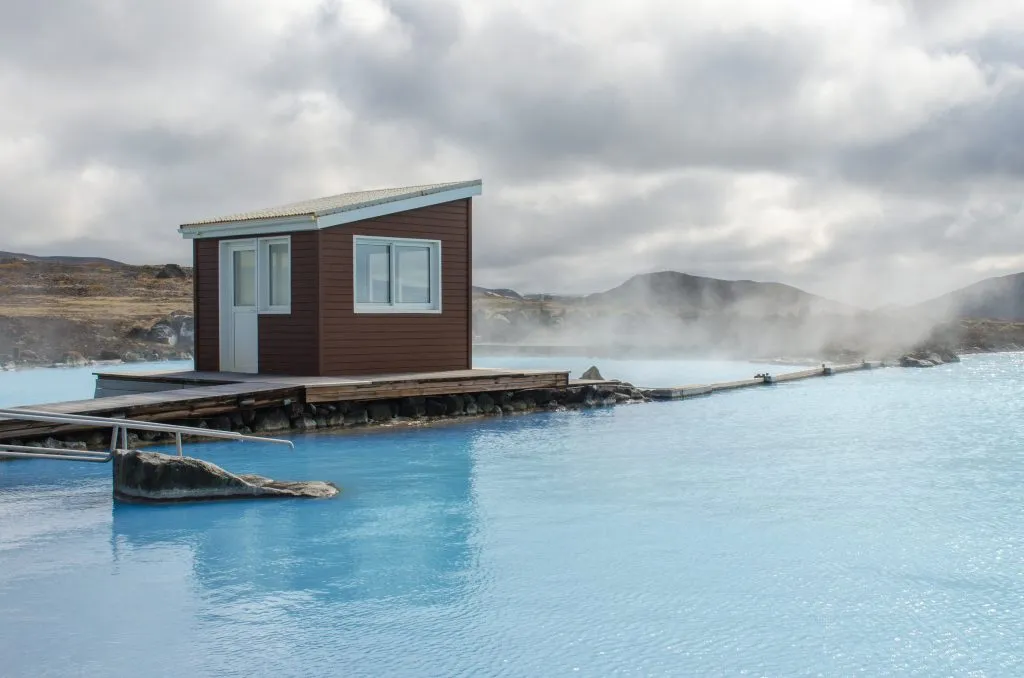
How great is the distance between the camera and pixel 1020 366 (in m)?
34.1

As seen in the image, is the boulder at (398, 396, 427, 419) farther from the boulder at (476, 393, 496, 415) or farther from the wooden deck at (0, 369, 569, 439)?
the boulder at (476, 393, 496, 415)

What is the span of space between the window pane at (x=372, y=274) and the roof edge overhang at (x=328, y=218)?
1.69 feet

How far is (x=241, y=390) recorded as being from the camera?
37.7 feet

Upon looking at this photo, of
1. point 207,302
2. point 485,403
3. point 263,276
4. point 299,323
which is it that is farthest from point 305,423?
point 207,302

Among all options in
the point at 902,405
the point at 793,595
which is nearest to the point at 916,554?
the point at 793,595

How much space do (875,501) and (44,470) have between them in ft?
26.6

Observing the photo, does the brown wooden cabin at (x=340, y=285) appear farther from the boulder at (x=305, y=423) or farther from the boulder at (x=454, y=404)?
the boulder at (x=305, y=423)

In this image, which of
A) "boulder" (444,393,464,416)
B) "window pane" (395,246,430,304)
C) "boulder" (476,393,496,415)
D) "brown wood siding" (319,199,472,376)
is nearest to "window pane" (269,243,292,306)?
"brown wood siding" (319,199,472,376)

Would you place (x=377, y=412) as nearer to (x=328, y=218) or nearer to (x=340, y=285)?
(x=340, y=285)

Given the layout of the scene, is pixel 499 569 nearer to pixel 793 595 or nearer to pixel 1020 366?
pixel 793 595

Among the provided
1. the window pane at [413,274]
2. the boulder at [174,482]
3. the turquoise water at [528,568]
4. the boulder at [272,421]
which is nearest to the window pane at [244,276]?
the window pane at [413,274]

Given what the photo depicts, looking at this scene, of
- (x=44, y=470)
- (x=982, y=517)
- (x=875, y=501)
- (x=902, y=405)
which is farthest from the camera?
(x=902, y=405)

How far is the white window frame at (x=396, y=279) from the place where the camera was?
13.4 m

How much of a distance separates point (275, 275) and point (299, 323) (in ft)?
2.97
